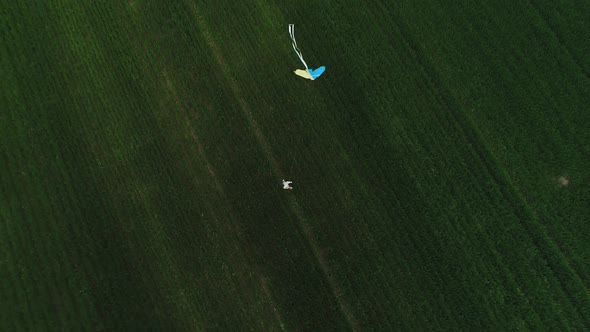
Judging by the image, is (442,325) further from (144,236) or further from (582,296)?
(144,236)

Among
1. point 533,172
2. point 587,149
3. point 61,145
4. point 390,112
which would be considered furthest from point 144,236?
point 587,149

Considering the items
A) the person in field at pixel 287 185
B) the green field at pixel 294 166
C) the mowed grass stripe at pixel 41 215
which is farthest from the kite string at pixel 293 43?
the mowed grass stripe at pixel 41 215

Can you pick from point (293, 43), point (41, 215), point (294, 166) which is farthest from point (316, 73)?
point (41, 215)

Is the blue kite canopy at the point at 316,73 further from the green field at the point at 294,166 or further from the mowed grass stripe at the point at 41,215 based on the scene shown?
the mowed grass stripe at the point at 41,215

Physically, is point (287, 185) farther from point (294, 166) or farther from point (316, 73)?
point (316, 73)

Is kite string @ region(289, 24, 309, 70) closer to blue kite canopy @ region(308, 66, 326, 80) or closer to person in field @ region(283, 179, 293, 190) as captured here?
blue kite canopy @ region(308, 66, 326, 80)

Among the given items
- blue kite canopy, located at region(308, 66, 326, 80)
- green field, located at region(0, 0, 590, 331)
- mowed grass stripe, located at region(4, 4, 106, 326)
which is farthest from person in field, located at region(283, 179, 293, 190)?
mowed grass stripe, located at region(4, 4, 106, 326)

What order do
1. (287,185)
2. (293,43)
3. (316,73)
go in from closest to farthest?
(287,185), (316,73), (293,43)

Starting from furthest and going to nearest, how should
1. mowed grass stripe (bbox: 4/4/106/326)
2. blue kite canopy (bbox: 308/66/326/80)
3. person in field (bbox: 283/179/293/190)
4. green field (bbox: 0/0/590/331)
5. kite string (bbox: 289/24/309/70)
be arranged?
kite string (bbox: 289/24/309/70), blue kite canopy (bbox: 308/66/326/80), person in field (bbox: 283/179/293/190), mowed grass stripe (bbox: 4/4/106/326), green field (bbox: 0/0/590/331)
